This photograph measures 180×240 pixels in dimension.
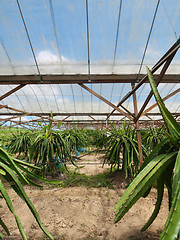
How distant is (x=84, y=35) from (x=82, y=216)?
335 centimetres

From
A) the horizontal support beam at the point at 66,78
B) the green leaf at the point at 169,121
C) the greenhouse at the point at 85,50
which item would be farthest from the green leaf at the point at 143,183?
the horizontal support beam at the point at 66,78

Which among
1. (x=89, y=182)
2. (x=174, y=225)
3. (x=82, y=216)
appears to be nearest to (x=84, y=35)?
(x=89, y=182)

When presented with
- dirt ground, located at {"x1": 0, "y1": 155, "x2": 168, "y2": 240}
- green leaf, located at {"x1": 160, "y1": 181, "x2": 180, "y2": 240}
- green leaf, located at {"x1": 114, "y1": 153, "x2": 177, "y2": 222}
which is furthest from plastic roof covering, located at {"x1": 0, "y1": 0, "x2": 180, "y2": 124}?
green leaf, located at {"x1": 160, "y1": 181, "x2": 180, "y2": 240}

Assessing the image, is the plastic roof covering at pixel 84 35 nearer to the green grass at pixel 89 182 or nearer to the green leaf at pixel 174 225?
the green grass at pixel 89 182

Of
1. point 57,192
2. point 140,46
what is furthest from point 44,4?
point 57,192

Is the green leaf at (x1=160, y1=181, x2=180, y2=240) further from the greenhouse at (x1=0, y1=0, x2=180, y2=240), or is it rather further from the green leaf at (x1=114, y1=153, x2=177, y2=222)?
Result: the greenhouse at (x1=0, y1=0, x2=180, y2=240)

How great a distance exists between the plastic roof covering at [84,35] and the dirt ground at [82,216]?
2.57 meters

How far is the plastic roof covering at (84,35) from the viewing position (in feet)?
8.96

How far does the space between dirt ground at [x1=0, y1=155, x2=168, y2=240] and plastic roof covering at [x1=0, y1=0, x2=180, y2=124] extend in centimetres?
257

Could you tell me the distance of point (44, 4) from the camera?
2748 millimetres

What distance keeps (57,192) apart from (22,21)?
3330 mm

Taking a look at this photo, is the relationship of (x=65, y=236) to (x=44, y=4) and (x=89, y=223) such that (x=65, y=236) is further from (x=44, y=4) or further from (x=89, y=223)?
(x=44, y=4)

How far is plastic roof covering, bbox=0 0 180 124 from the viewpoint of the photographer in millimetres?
2730

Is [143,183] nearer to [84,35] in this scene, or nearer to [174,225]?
[174,225]
